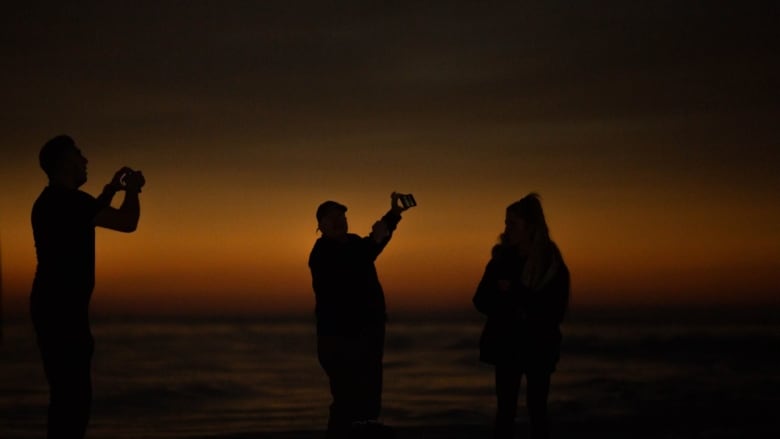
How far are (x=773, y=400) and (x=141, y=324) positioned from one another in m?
41.2

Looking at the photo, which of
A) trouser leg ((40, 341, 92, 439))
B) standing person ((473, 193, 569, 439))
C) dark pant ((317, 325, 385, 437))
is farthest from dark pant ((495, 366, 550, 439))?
trouser leg ((40, 341, 92, 439))

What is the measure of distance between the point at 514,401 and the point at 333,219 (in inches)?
73.5

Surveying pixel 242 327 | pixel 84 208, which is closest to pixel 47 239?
pixel 84 208

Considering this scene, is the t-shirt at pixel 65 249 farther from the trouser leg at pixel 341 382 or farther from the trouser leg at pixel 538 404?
the trouser leg at pixel 538 404

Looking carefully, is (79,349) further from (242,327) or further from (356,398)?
(242,327)

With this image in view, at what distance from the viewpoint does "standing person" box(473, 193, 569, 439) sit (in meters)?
7.04

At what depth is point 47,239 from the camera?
5.79 meters

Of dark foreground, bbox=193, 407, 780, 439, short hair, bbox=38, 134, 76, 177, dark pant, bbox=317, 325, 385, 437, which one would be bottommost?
dark foreground, bbox=193, 407, 780, 439

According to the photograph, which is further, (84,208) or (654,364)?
(654,364)

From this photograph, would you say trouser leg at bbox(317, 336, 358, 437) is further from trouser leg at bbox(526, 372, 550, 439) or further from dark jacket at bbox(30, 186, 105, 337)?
dark jacket at bbox(30, 186, 105, 337)

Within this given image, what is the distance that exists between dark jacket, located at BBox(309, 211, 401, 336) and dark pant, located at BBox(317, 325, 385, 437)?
79 mm

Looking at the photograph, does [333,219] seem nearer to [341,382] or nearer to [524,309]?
[341,382]

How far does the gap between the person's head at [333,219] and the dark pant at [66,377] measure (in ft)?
8.23

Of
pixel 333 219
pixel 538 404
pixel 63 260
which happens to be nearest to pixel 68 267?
pixel 63 260
